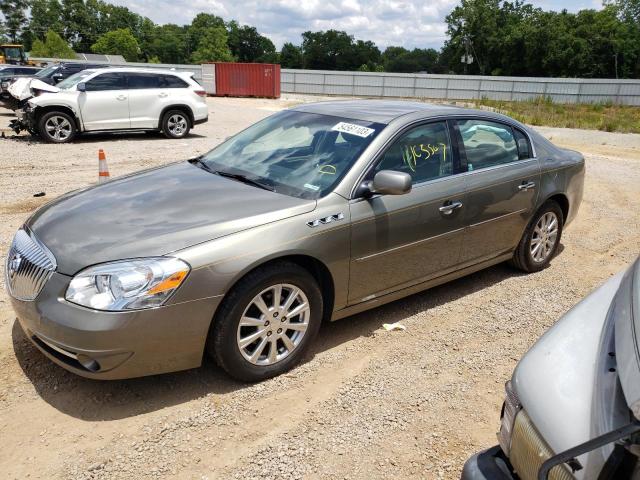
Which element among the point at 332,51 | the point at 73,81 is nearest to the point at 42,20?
the point at 332,51

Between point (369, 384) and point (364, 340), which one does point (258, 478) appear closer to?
point (369, 384)

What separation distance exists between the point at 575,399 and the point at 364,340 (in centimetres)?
233

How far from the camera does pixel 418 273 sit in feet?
13.5

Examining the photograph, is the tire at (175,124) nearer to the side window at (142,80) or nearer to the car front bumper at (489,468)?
the side window at (142,80)

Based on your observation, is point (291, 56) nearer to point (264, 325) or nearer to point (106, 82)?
point (106, 82)

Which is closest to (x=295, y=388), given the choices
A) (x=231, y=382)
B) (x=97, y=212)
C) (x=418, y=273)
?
(x=231, y=382)

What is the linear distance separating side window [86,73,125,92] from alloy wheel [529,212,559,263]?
35.6 ft

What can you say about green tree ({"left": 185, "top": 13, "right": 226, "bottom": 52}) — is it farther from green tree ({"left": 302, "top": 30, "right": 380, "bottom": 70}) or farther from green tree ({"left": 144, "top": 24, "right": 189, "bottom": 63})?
green tree ({"left": 302, "top": 30, "right": 380, "bottom": 70})

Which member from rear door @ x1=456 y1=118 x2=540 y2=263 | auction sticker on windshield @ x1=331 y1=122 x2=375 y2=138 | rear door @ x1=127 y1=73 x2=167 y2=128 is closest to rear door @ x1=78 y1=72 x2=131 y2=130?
rear door @ x1=127 y1=73 x2=167 y2=128

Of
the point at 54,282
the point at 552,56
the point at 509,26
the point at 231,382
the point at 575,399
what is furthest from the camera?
the point at 509,26

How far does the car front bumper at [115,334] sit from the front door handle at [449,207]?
1967 millimetres

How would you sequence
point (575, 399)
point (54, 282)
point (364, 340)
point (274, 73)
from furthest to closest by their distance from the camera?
point (274, 73), point (364, 340), point (54, 282), point (575, 399)

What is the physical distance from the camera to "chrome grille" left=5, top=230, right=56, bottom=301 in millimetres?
2957

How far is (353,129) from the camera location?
3.97 metres
